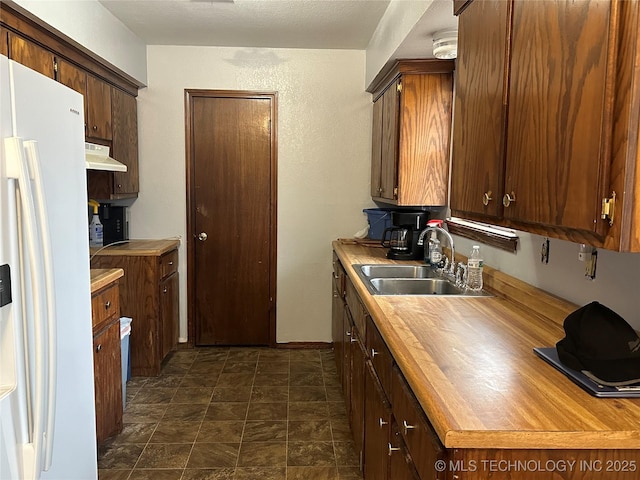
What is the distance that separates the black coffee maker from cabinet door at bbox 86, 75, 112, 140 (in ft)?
6.63

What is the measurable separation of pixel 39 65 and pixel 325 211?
2.31 m

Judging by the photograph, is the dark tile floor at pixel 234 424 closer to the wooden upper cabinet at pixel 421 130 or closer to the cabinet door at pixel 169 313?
the cabinet door at pixel 169 313

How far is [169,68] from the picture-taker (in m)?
3.99

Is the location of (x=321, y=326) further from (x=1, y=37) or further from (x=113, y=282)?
(x=1, y=37)

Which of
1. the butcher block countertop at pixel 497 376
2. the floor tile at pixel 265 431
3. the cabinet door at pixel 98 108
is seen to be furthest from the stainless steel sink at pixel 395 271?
the cabinet door at pixel 98 108

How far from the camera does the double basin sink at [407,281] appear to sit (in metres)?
2.41

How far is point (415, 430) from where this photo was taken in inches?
Result: 49.0

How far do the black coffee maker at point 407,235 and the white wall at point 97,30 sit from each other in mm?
2159

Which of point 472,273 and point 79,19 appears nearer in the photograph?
point 472,273

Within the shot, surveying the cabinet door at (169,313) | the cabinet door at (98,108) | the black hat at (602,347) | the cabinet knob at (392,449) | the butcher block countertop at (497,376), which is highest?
the cabinet door at (98,108)

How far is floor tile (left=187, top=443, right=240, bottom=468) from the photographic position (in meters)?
2.48

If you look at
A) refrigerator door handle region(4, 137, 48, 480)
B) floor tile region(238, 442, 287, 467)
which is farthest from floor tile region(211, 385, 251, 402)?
refrigerator door handle region(4, 137, 48, 480)

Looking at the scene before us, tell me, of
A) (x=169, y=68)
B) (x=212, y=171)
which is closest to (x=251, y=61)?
(x=169, y=68)

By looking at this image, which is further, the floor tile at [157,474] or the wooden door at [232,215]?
the wooden door at [232,215]
